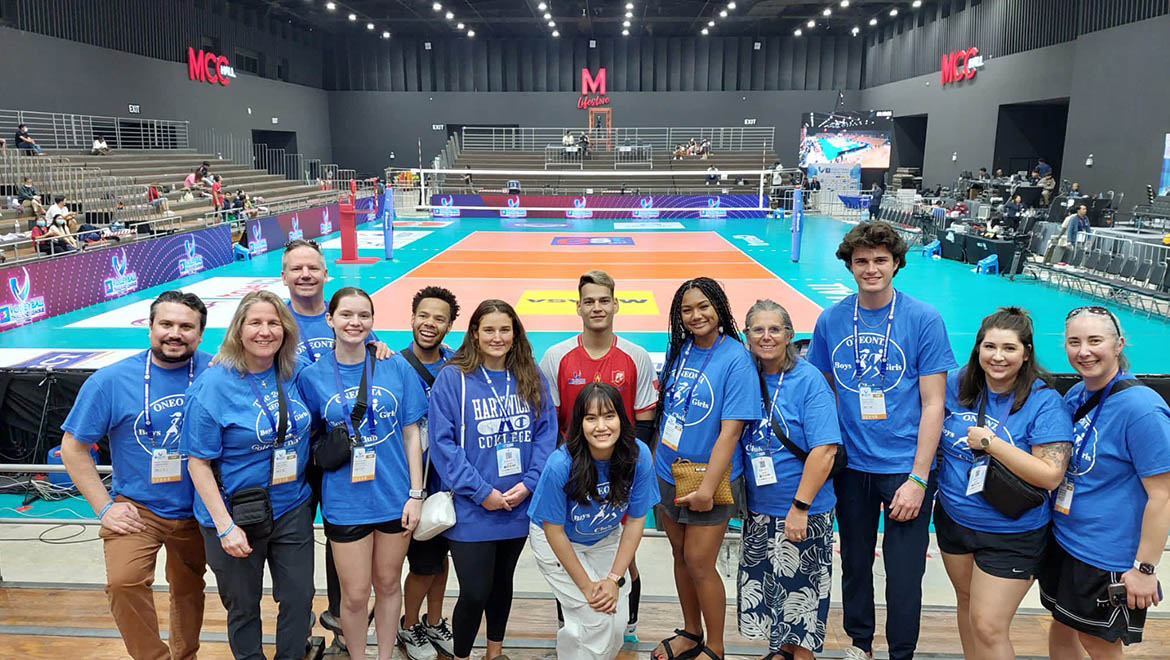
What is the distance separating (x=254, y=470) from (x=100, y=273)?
14833 millimetres

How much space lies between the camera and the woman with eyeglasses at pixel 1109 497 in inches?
116

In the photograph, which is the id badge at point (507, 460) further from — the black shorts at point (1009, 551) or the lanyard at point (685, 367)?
the black shorts at point (1009, 551)

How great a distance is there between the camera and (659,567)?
18.2 ft

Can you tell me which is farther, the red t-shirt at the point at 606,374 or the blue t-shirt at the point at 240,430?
the red t-shirt at the point at 606,374

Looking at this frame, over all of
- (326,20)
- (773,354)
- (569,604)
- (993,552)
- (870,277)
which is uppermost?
(326,20)

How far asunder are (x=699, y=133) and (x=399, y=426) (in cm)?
4487

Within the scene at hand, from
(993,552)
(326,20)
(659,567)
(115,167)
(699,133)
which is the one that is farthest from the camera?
(699,133)

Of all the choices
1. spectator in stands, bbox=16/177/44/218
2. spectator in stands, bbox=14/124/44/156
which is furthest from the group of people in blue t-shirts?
spectator in stands, bbox=14/124/44/156

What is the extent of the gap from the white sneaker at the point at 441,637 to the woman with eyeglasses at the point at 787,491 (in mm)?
1564

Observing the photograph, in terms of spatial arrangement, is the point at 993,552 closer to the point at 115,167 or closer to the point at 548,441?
the point at 548,441

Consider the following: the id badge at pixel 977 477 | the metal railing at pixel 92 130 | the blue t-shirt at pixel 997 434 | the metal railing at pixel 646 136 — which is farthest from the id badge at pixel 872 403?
the metal railing at pixel 646 136

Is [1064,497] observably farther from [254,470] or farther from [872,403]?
[254,470]

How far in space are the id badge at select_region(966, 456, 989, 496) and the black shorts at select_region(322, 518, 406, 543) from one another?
2.54 meters

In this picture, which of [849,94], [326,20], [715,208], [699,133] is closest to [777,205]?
[715,208]
